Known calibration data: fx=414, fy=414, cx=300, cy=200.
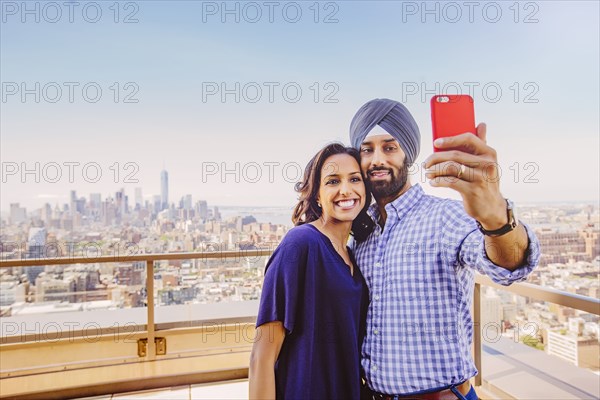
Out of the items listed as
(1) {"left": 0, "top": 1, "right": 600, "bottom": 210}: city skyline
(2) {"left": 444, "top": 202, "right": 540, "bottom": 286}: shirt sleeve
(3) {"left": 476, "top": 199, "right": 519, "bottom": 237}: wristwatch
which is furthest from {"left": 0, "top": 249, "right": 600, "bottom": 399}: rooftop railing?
(3) {"left": 476, "top": 199, "right": 519, "bottom": 237}: wristwatch

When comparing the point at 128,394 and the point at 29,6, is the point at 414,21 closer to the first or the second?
the point at 29,6

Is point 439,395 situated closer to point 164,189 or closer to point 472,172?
point 472,172

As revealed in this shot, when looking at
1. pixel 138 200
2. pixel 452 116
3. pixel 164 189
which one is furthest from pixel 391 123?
pixel 164 189

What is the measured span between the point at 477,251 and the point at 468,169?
0.94 feet

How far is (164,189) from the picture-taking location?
3668 mm

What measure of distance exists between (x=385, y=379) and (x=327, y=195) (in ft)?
1.83

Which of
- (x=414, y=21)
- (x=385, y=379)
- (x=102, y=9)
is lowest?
(x=385, y=379)

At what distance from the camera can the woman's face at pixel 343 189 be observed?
1.29 metres

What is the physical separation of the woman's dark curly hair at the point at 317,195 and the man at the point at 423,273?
5 centimetres

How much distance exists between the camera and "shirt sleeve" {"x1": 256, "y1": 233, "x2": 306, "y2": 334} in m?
1.18

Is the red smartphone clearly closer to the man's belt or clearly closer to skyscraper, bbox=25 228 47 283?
the man's belt

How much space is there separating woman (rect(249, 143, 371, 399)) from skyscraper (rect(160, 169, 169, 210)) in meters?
2.40

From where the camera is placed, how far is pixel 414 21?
A: 308cm

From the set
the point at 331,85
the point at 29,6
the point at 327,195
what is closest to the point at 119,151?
the point at 29,6
